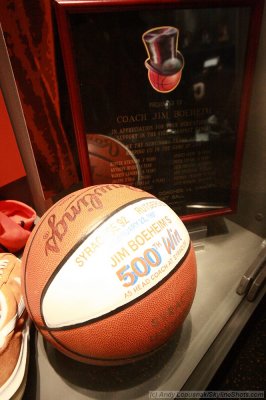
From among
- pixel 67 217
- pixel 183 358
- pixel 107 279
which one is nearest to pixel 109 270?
pixel 107 279

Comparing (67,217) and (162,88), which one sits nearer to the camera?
(67,217)

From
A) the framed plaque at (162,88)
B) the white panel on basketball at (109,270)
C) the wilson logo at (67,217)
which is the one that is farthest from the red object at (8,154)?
the white panel on basketball at (109,270)

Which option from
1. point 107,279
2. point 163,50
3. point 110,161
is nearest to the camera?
point 107,279

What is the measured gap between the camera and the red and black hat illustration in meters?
0.67

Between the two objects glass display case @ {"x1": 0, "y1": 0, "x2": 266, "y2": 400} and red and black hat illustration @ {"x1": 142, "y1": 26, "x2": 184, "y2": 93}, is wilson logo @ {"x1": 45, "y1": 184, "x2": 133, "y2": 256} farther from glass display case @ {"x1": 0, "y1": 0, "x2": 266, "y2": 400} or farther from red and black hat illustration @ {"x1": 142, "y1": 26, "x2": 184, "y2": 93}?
red and black hat illustration @ {"x1": 142, "y1": 26, "x2": 184, "y2": 93}

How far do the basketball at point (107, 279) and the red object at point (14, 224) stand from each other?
1.02 feet

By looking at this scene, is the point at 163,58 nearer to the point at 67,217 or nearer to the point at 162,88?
the point at 162,88

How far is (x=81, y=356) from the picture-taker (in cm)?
56

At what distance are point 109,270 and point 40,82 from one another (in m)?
0.55

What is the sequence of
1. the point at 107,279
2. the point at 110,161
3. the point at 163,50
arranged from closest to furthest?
the point at 107,279
the point at 163,50
the point at 110,161

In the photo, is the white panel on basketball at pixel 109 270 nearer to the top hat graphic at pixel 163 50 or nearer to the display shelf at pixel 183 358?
the display shelf at pixel 183 358

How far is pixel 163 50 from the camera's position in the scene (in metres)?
0.68

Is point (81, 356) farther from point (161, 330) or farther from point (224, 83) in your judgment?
point (224, 83)

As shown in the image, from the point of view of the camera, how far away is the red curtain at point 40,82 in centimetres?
68
